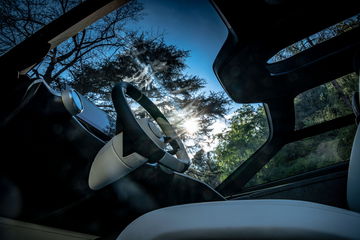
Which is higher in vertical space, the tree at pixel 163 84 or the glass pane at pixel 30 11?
the glass pane at pixel 30 11

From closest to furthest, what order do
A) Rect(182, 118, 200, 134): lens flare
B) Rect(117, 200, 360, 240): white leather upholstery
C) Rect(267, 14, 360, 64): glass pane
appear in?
Rect(117, 200, 360, 240): white leather upholstery < Rect(267, 14, 360, 64): glass pane < Rect(182, 118, 200, 134): lens flare

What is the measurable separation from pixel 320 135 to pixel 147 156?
2031 millimetres

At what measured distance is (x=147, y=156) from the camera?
0.67m

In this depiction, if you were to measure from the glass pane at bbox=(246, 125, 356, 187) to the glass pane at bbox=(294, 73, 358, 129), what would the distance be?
16cm

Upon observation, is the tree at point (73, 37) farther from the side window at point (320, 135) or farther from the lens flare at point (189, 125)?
the side window at point (320, 135)

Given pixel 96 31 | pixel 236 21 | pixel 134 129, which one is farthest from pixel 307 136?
pixel 96 31

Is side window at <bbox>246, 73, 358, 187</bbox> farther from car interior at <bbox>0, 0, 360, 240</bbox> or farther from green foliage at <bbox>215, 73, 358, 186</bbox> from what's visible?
car interior at <bbox>0, 0, 360, 240</bbox>

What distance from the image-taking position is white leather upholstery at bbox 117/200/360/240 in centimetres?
29

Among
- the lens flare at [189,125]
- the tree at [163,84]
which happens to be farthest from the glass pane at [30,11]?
the lens flare at [189,125]

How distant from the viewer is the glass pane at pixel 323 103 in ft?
6.41

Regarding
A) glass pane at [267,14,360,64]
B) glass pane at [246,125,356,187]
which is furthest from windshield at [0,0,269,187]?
glass pane at [267,14,360,64]

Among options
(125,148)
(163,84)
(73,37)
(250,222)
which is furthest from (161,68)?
Result: (250,222)

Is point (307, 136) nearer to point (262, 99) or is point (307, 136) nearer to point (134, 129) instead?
point (262, 99)

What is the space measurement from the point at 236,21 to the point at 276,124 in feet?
3.29
